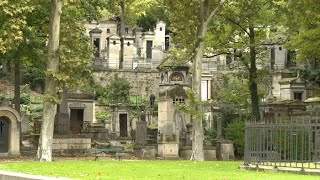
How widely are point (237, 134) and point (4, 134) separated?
1234cm

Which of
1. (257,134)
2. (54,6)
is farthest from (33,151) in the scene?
(257,134)

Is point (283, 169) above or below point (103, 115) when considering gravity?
below

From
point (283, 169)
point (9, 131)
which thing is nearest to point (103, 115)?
point (9, 131)

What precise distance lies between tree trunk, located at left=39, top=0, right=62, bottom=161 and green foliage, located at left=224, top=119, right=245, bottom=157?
1220cm

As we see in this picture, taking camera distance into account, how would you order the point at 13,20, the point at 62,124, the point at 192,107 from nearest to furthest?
the point at 13,20, the point at 192,107, the point at 62,124

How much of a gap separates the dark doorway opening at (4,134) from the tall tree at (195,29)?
9013 mm

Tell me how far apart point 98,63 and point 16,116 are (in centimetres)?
3092

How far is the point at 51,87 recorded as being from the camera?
88.5ft

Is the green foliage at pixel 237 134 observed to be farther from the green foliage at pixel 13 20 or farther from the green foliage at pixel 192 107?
the green foliage at pixel 13 20

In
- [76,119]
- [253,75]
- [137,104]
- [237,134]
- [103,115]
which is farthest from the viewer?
[137,104]

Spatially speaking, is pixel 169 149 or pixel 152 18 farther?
pixel 152 18

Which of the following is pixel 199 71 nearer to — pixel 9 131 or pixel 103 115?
pixel 9 131

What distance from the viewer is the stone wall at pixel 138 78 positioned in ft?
201

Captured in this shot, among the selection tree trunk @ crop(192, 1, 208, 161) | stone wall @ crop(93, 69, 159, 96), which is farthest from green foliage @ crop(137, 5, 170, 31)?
tree trunk @ crop(192, 1, 208, 161)
